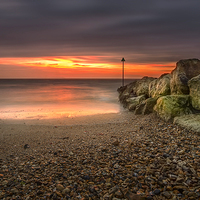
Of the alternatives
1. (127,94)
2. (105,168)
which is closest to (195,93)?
(105,168)

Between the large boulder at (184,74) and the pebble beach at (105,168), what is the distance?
10.9ft

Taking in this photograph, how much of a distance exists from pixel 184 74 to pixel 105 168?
24.8 feet

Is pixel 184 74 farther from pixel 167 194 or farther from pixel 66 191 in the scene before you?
pixel 66 191

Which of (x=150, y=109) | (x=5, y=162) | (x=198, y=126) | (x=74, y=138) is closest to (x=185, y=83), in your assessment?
(x=150, y=109)

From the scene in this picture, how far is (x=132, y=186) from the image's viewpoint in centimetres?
379

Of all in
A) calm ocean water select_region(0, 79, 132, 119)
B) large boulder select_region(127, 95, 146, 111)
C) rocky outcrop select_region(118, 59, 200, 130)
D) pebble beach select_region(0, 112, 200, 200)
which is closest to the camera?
pebble beach select_region(0, 112, 200, 200)

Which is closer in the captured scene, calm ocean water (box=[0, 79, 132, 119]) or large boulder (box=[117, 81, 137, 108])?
calm ocean water (box=[0, 79, 132, 119])

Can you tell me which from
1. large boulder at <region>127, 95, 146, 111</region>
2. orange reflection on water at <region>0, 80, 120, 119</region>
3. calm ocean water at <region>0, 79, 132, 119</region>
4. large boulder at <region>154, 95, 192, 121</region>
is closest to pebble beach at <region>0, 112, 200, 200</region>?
large boulder at <region>154, 95, 192, 121</region>

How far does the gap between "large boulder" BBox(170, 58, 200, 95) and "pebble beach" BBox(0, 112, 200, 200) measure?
332cm

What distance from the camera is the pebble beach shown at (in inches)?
143

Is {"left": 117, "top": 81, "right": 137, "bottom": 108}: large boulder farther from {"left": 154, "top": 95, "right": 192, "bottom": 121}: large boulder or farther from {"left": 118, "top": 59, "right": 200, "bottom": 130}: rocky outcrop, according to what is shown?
{"left": 154, "top": 95, "right": 192, "bottom": 121}: large boulder

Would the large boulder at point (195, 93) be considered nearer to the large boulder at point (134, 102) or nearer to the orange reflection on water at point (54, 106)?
the large boulder at point (134, 102)

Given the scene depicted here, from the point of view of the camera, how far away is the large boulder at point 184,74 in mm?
9458

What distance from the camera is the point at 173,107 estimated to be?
8.46 meters
